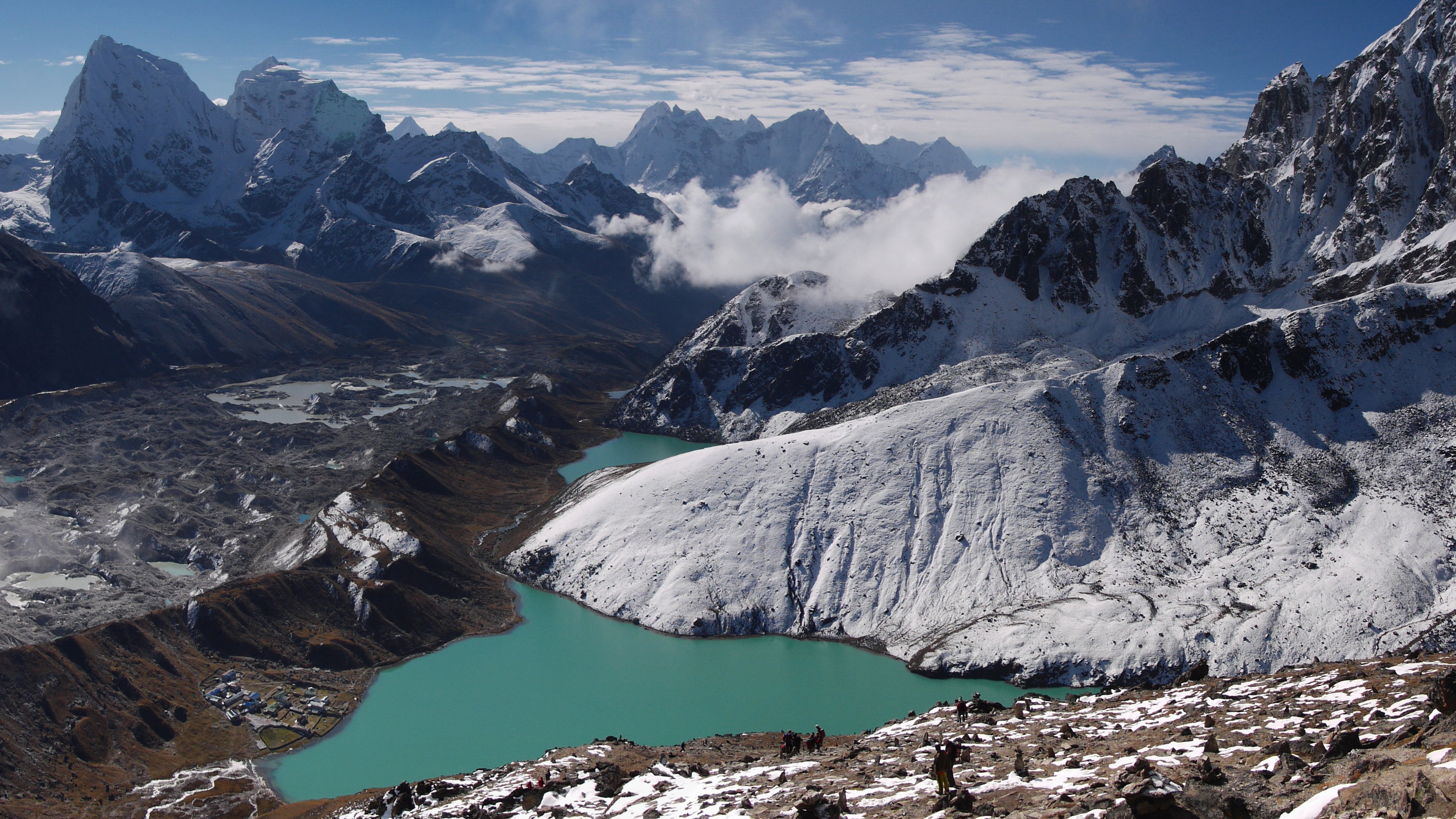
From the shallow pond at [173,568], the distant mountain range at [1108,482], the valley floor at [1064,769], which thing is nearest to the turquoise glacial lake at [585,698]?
the distant mountain range at [1108,482]

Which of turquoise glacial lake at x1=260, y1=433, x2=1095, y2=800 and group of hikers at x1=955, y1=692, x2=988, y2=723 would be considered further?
turquoise glacial lake at x1=260, y1=433, x2=1095, y2=800

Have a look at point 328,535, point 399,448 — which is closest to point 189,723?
point 328,535

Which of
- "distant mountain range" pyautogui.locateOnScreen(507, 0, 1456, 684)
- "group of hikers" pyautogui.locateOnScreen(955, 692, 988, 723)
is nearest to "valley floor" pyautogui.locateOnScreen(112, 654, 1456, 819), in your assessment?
"group of hikers" pyautogui.locateOnScreen(955, 692, 988, 723)

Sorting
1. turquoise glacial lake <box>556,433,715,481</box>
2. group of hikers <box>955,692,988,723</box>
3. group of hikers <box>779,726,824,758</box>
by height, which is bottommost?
turquoise glacial lake <box>556,433,715,481</box>

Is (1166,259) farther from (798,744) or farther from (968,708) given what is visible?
(798,744)

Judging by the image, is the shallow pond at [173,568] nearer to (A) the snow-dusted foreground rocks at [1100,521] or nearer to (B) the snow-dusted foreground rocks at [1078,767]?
(A) the snow-dusted foreground rocks at [1100,521]

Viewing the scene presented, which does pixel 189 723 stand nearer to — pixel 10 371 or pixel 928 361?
pixel 928 361

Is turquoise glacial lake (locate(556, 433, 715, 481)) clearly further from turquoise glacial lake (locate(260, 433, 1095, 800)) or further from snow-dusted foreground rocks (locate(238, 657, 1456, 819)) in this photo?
snow-dusted foreground rocks (locate(238, 657, 1456, 819))
